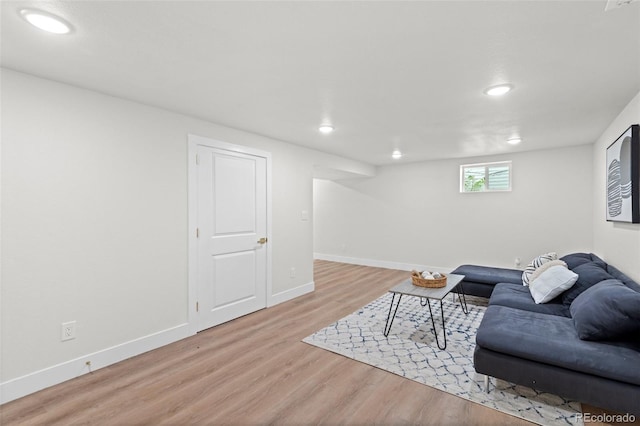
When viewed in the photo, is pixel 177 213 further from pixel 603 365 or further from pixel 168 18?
pixel 603 365

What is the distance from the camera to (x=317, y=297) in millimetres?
4598

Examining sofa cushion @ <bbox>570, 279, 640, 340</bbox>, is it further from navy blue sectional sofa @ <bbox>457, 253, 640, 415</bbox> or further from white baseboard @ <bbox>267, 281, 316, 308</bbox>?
white baseboard @ <bbox>267, 281, 316, 308</bbox>

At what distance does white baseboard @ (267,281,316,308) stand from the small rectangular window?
355 cm

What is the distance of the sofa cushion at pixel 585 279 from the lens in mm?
2729

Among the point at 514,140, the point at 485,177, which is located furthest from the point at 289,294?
the point at 485,177

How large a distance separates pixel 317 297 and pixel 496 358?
280 cm

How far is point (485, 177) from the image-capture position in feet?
18.6

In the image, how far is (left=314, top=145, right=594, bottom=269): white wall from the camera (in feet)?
15.9

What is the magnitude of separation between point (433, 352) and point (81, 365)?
119 inches

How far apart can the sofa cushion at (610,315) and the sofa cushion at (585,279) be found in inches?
28.4
